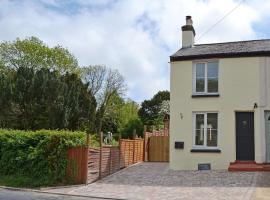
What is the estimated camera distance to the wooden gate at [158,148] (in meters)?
29.9

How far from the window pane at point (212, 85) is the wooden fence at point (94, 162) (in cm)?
558

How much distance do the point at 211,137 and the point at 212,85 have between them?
8.67 feet

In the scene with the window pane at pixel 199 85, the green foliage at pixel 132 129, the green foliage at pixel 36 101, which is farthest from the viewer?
the green foliage at pixel 36 101

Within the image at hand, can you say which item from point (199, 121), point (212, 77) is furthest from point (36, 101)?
point (212, 77)

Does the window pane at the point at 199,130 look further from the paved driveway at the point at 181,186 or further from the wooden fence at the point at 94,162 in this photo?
the wooden fence at the point at 94,162

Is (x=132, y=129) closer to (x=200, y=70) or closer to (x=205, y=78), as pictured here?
(x=200, y=70)

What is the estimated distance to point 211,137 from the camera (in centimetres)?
2267

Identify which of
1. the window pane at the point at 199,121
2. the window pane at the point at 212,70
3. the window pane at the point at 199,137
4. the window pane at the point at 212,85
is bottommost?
the window pane at the point at 199,137

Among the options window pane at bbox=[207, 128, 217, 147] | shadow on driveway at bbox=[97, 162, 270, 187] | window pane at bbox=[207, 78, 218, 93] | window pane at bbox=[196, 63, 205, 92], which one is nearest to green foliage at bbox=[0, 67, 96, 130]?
shadow on driveway at bbox=[97, 162, 270, 187]

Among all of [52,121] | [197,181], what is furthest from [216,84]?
[52,121]

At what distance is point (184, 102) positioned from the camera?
76.3 ft

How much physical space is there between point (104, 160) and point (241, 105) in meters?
7.21

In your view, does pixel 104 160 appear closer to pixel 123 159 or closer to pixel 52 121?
pixel 123 159

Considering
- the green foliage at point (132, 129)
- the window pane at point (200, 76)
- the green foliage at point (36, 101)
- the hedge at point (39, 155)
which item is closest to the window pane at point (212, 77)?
the window pane at point (200, 76)
